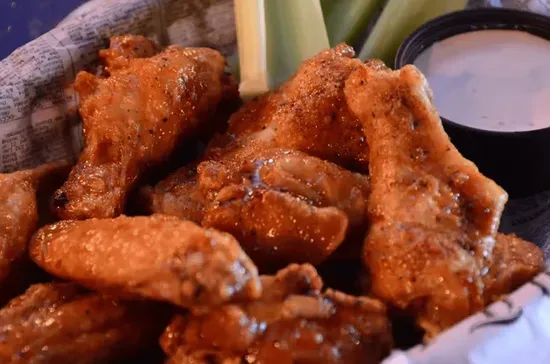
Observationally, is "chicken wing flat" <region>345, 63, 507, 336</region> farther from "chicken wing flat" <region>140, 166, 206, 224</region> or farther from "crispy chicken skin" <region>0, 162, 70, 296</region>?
"crispy chicken skin" <region>0, 162, 70, 296</region>

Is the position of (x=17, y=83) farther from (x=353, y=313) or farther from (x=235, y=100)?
(x=353, y=313)

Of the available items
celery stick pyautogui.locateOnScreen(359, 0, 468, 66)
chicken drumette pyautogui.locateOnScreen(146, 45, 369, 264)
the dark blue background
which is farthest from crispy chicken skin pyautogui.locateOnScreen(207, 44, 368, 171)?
the dark blue background

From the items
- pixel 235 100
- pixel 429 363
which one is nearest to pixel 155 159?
pixel 235 100

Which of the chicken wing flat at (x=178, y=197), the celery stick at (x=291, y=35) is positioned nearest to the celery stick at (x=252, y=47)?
the celery stick at (x=291, y=35)

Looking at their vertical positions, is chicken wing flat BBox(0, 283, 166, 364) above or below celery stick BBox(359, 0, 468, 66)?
below

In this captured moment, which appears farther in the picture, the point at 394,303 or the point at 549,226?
→ the point at 549,226

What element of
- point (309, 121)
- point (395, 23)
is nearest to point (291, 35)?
point (395, 23)

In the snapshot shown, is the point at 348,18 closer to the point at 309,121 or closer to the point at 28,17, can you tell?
the point at 309,121

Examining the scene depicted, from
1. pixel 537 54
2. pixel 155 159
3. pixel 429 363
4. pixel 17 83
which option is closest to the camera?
pixel 429 363
